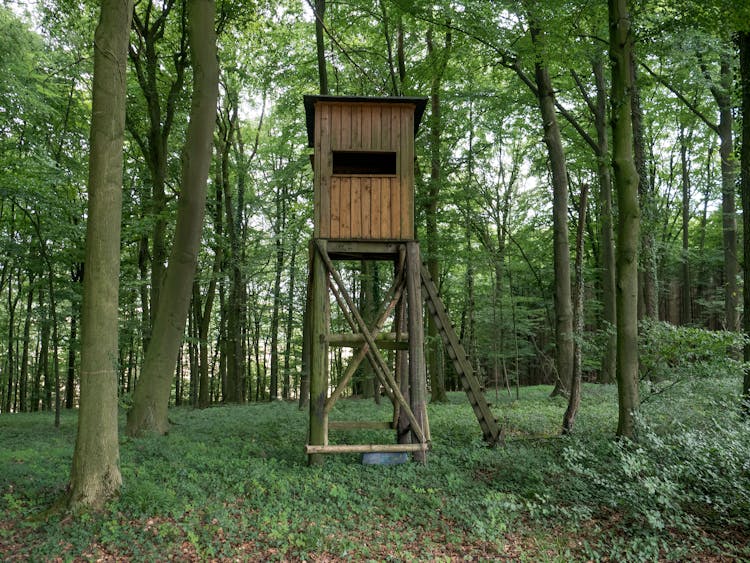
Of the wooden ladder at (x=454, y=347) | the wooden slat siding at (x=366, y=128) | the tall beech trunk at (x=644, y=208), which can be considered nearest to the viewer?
the wooden slat siding at (x=366, y=128)

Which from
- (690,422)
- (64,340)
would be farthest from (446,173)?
(64,340)

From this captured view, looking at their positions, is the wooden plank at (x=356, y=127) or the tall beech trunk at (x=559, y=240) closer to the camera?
the wooden plank at (x=356, y=127)

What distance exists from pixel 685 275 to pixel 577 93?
11.4 metres

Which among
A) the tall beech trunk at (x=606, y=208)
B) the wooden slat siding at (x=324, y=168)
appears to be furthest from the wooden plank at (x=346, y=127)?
the tall beech trunk at (x=606, y=208)

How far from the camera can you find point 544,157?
794 inches

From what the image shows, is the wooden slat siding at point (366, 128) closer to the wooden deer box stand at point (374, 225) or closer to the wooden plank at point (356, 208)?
the wooden deer box stand at point (374, 225)

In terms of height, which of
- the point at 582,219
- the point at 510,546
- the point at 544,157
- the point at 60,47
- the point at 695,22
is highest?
the point at 60,47

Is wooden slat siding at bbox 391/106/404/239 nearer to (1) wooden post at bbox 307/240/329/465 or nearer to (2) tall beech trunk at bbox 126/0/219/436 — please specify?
(1) wooden post at bbox 307/240/329/465

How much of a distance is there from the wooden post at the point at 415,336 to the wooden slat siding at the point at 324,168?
154 centimetres

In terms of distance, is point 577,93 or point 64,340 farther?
point 577,93

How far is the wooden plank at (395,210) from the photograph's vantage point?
8.60 meters

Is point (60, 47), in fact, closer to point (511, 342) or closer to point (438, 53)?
point (438, 53)

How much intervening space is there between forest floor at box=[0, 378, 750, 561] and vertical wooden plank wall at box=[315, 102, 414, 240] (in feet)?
13.2

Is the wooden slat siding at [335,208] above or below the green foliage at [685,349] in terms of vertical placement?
above
